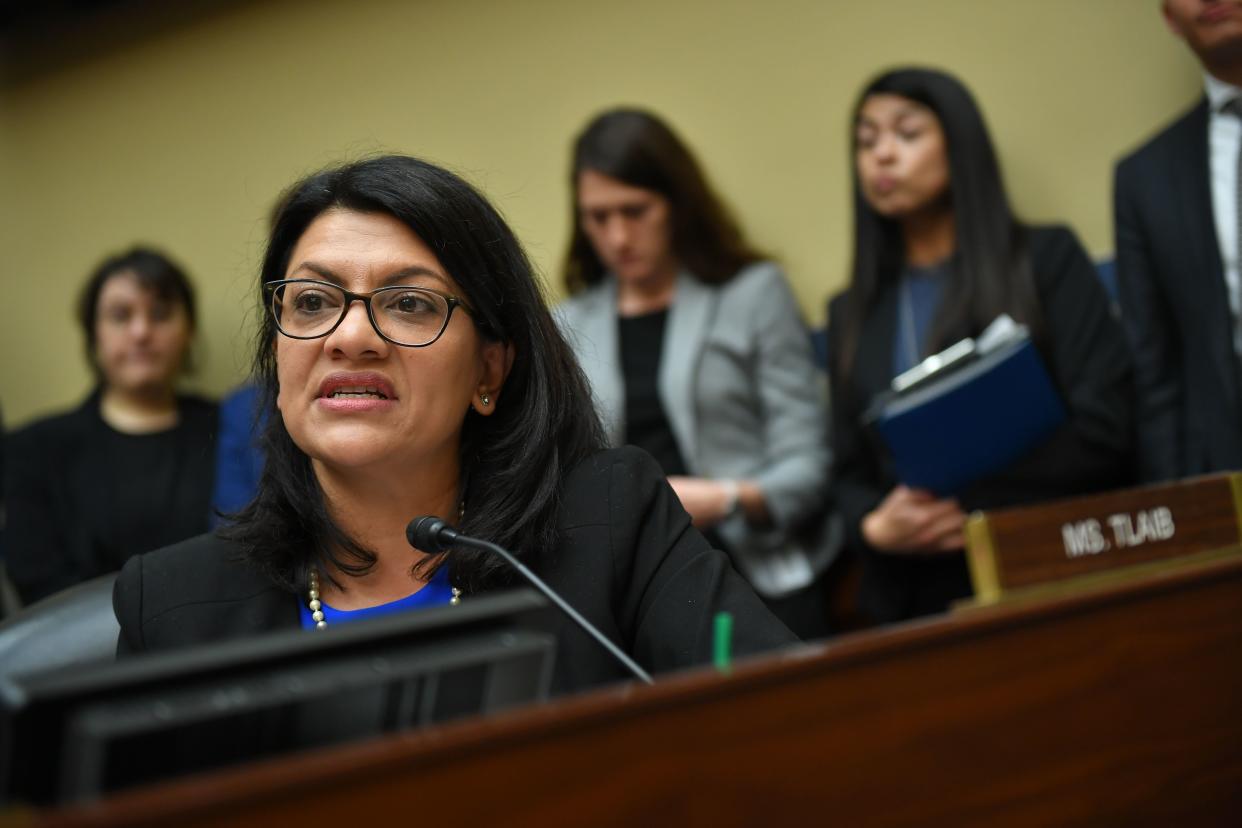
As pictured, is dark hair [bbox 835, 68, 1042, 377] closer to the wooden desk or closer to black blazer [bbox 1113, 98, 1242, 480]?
black blazer [bbox 1113, 98, 1242, 480]

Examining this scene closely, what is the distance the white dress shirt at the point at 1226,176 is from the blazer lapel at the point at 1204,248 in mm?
11

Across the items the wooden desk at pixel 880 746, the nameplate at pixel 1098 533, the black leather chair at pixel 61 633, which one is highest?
the nameplate at pixel 1098 533

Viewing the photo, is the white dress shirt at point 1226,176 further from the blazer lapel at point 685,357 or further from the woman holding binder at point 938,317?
the blazer lapel at point 685,357

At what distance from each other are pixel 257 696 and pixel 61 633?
0.89 metres

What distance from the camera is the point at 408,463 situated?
1571mm

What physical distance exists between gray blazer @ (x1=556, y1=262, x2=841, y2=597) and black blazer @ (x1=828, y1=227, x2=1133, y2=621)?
0.37 ft

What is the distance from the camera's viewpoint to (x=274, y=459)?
65.7 inches

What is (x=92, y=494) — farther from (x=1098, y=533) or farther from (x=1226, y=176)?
(x=1098, y=533)

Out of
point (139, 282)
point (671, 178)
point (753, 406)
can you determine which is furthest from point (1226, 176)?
point (139, 282)

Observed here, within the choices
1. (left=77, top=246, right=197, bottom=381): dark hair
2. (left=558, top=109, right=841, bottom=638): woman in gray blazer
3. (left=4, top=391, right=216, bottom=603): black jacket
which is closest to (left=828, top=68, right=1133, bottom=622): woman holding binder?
(left=558, top=109, right=841, bottom=638): woman in gray blazer

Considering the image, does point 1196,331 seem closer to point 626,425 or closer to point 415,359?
point 626,425

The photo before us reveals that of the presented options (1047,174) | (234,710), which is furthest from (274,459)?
(1047,174)

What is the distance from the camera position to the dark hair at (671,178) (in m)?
2.79

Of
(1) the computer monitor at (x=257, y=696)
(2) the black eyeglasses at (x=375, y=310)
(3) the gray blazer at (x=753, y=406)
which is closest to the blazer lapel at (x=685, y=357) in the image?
(3) the gray blazer at (x=753, y=406)
